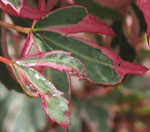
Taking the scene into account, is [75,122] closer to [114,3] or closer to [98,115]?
[98,115]

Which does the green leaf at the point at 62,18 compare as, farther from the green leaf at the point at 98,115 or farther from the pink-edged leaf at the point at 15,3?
the green leaf at the point at 98,115

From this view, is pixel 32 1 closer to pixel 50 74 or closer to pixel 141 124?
pixel 50 74

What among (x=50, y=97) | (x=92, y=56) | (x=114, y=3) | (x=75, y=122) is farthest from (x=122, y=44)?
(x=75, y=122)

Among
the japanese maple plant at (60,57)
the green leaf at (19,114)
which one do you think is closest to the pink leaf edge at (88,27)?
the japanese maple plant at (60,57)

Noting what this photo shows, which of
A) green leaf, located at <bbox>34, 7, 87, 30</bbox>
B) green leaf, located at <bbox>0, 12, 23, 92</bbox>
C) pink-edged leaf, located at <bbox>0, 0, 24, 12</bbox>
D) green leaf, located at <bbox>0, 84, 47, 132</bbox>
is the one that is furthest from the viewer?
green leaf, located at <bbox>0, 84, 47, 132</bbox>

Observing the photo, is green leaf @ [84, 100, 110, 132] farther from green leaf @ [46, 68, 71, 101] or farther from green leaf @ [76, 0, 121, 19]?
green leaf @ [46, 68, 71, 101]

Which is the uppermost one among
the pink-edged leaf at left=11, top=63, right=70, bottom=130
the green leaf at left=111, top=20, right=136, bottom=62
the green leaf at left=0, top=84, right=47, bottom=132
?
the pink-edged leaf at left=11, top=63, right=70, bottom=130

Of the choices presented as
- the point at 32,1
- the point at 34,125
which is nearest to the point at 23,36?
the point at 32,1

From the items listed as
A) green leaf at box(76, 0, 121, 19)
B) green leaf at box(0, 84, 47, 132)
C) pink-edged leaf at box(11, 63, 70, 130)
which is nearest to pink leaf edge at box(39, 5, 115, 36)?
pink-edged leaf at box(11, 63, 70, 130)
